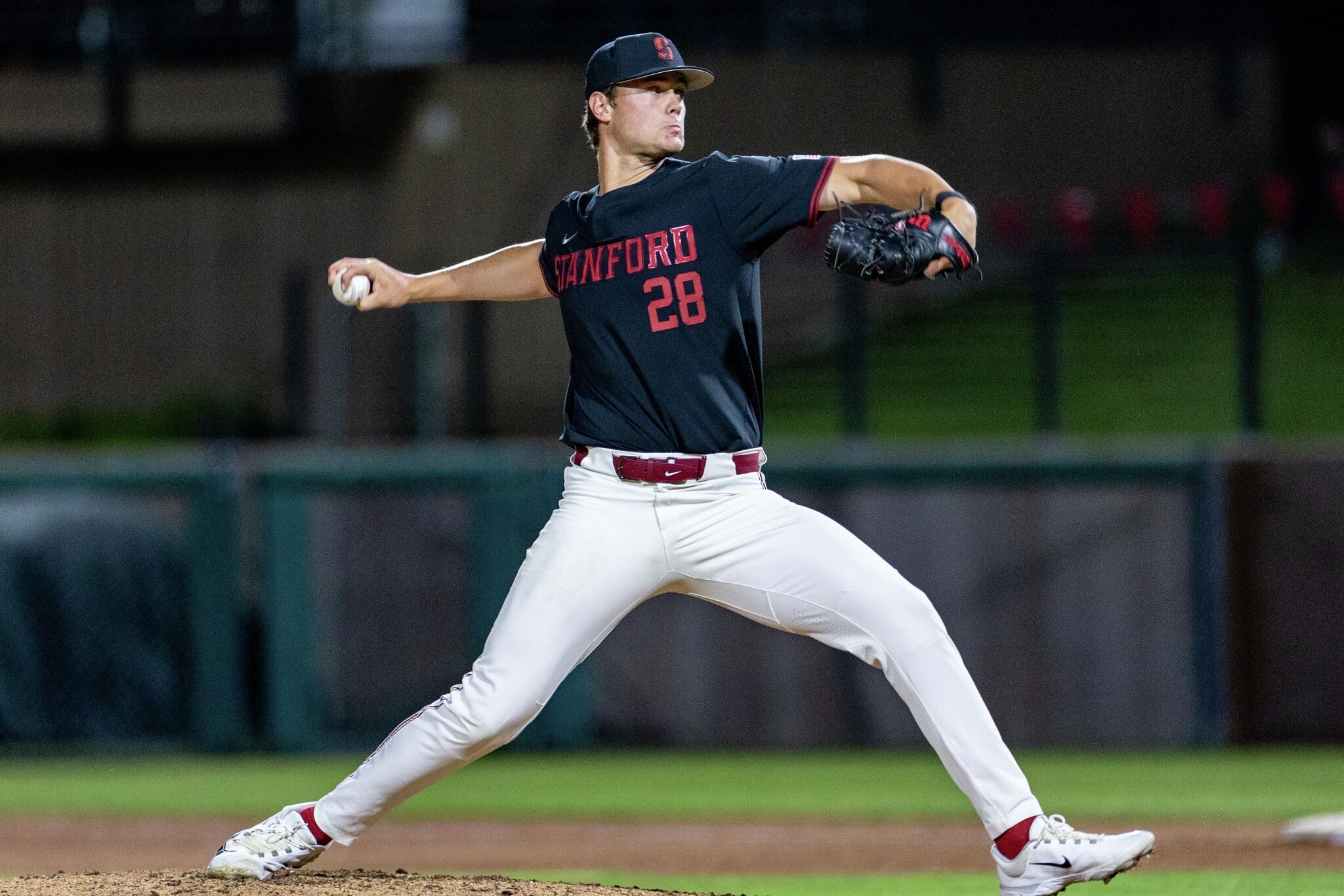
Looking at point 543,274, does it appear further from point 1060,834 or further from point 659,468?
point 1060,834

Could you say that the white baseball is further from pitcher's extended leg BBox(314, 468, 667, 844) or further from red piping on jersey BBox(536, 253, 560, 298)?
pitcher's extended leg BBox(314, 468, 667, 844)

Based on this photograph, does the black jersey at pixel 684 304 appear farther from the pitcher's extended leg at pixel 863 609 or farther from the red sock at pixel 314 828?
the red sock at pixel 314 828

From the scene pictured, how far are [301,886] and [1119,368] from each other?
908cm

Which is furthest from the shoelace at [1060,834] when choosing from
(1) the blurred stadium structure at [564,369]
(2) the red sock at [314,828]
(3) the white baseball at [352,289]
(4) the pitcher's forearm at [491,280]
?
(1) the blurred stadium structure at [564,369]

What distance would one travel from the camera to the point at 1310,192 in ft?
47.3

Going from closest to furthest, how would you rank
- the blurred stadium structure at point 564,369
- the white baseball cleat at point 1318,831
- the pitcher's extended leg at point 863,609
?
the pitcher's extended leg at point 863,609
the white baseball cleat at point 1318,831
the blurred stadium structure at point 564,369

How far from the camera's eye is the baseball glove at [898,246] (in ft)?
11.5

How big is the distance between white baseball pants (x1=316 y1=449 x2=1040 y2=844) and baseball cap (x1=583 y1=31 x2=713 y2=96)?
832 mm

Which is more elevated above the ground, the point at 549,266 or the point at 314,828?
the point at 549,266

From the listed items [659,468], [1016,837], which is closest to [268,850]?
[659,468]

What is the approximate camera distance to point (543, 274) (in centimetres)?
406

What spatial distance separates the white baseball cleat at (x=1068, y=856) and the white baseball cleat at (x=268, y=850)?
149cm

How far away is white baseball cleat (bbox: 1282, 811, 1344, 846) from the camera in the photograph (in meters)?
5.52

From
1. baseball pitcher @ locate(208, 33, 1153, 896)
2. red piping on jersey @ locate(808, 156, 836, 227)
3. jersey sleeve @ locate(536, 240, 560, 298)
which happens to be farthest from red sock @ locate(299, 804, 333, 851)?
red piping on jersey @ locate(808, 156, 836, 227)
